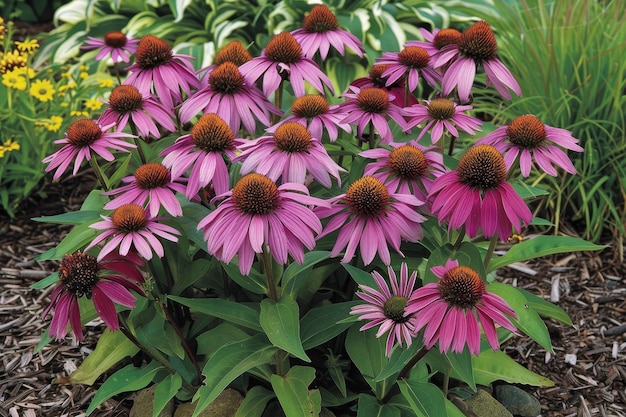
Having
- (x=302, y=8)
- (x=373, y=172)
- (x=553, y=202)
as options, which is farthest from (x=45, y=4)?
(x=373, y=172)

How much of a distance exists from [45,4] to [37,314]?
11.7 ft

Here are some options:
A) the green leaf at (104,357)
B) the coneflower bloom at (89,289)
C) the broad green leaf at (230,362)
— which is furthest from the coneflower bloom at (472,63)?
the green leaf at (104,357)

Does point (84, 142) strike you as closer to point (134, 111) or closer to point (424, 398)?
point (134, 111)

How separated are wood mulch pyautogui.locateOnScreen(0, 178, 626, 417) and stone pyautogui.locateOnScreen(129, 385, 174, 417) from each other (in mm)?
116

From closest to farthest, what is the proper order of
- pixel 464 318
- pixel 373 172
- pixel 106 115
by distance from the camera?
pixel 464 318
pixel 373 172
pixel 106 115

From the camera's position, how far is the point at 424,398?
1.60 m

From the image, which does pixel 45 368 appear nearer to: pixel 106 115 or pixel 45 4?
pixel 106 115

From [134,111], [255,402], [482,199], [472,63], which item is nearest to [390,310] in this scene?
[482,199]

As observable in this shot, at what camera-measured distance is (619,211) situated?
319cm

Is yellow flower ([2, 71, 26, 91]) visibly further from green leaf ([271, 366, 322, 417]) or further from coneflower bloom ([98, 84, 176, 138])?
green leaf ([271, 366, 322, 417])

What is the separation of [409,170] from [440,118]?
26 cm

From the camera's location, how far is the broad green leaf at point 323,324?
1686 millimetres

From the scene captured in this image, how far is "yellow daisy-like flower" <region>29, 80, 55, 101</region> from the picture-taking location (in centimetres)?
312

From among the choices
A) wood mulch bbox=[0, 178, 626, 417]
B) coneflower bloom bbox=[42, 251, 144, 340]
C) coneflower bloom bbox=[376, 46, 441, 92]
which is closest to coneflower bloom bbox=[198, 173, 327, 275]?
coneflower bloom bbox=[42, 251, 144, 340]
